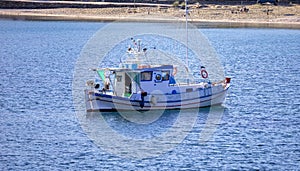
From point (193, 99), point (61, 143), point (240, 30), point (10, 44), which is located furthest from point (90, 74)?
point (240, 30)

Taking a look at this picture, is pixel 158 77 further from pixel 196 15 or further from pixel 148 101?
pixel 196 15

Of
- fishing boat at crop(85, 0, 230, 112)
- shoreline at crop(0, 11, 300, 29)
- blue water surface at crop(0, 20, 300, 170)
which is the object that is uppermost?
fishing boat at crop(85, 0, 230, 112)

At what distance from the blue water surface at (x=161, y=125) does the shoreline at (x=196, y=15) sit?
36447 millimetres

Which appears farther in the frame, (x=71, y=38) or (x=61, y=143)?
(x=71, y=38)

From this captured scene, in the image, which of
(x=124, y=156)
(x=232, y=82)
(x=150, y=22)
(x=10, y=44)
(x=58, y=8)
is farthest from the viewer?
(x=58, y=8)

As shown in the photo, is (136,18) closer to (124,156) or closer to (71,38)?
(71,38)

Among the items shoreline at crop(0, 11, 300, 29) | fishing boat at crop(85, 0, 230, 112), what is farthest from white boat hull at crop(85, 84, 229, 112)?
shoreline at crop(0, 11, 300, 29)

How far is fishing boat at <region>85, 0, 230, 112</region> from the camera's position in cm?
4481

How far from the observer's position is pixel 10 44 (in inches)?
3541

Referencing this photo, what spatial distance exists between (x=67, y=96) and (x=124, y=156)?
596 inches

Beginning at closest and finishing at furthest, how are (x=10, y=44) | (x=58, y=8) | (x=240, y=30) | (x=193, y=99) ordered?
(x=193, y=99) → (x=10, y=44) → (x=240, y=30) → (x=58, y=8)

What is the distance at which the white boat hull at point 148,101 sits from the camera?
147ft

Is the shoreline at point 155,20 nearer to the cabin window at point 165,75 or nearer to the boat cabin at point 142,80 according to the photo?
the cabin window at point 165,75

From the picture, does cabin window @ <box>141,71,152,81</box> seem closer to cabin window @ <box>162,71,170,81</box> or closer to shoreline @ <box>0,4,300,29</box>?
cabin window @ <box>162,71,170,81</box>
